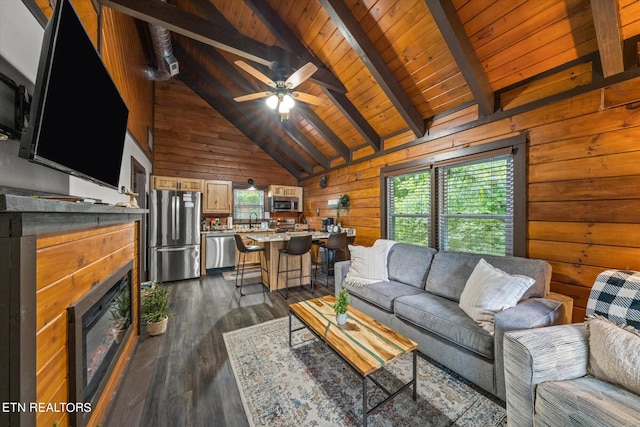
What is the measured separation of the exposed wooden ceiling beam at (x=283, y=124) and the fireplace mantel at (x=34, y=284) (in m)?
4.15

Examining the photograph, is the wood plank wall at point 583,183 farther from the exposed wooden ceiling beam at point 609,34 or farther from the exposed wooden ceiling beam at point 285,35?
the exposed wooden ceiling beam at point 285,35

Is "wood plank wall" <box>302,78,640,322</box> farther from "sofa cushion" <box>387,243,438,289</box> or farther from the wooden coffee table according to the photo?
the wooden coffee table

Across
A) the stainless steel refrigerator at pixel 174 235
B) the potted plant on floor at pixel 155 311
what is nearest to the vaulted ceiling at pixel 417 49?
the stainless steel refrigerator at pixel 174 235

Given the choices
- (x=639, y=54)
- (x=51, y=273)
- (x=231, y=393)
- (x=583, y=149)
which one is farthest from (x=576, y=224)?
(x=51, y=273)

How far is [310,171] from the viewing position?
628 centimetres

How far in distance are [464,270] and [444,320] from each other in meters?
0.67

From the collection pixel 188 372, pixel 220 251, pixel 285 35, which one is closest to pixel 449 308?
pixel 188 372

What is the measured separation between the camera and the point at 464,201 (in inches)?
118

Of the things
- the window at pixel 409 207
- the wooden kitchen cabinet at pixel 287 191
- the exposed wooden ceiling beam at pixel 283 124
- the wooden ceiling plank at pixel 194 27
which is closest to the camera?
the wooden ceiling plank at pixel 194 27

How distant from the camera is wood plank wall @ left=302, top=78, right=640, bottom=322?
183 cm

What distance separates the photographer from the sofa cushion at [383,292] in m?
2.43

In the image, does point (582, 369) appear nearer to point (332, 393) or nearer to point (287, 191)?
point (332, 393)

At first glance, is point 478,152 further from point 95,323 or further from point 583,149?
point 95,323

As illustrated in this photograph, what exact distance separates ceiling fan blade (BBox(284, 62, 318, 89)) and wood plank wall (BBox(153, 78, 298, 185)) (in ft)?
12.1
